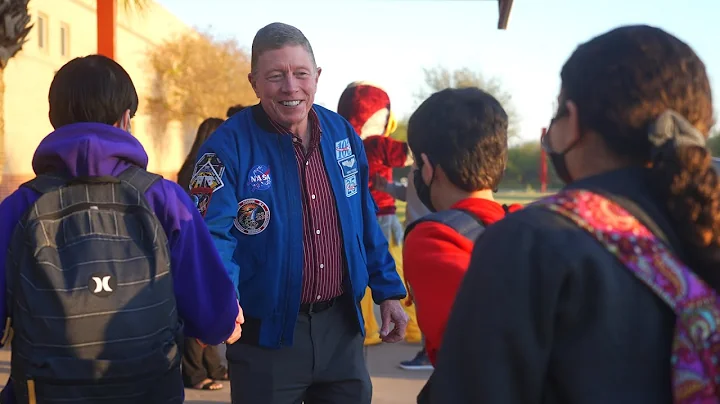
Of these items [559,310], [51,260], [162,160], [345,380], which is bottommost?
[162,160]

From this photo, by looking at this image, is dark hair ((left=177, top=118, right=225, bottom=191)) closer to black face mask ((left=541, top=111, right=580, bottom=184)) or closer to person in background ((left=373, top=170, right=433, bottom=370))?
person in background ((left=373, top=170, right=433, bottom=370))

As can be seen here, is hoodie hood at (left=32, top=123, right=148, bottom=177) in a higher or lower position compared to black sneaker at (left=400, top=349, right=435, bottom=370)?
higher

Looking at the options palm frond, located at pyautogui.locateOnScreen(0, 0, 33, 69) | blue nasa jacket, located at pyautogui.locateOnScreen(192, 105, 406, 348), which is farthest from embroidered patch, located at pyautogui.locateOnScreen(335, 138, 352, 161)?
palm frond, located at pyautogui.locateOnScreen(0, 0, 33, 69)

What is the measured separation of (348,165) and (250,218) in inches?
18.8

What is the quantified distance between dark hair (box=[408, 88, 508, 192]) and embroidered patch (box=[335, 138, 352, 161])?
96 centimetres

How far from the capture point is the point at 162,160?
30234mm

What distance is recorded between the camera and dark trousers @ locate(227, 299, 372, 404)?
2.88 metres

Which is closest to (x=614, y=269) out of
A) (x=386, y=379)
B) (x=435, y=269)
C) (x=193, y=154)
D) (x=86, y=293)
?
(x=435, y=269)

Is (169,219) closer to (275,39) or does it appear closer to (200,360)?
(275,39)

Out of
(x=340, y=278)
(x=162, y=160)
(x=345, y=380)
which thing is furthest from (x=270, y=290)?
(x=162, y=160)

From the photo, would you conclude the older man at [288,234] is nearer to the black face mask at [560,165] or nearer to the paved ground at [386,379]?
the black face mask at [560,165]

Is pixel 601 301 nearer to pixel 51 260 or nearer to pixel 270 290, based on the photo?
pixel 51 260

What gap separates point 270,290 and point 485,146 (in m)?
1.06

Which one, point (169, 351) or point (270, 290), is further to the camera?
point (270, 290)
